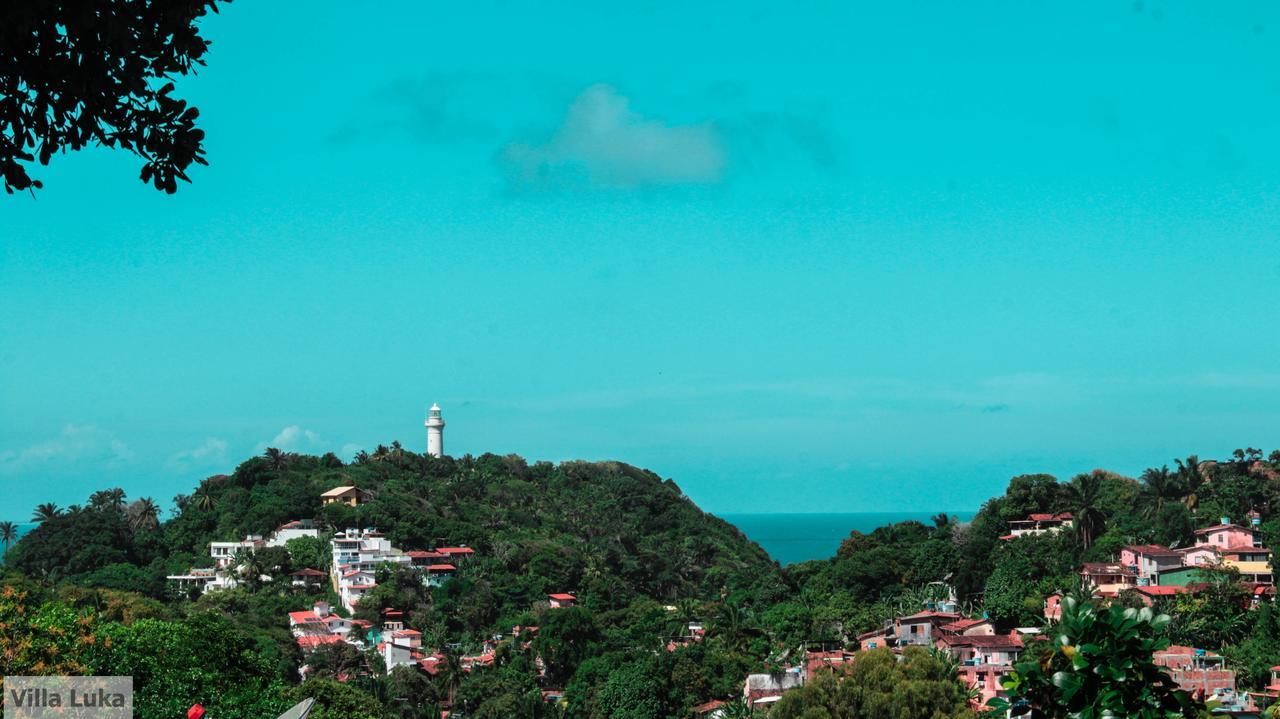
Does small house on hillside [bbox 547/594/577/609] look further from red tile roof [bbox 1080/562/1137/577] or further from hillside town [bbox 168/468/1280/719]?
red tile roof [bbox 1080/562/1137/577]

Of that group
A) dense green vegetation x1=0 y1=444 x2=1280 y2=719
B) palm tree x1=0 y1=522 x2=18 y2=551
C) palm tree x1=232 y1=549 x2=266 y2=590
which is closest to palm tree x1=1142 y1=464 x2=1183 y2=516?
dense green vegetation x1=0 y1=444 x2=1280 y2=719

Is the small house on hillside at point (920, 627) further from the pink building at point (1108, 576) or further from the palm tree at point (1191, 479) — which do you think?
the palm tree at point (1191, 479)

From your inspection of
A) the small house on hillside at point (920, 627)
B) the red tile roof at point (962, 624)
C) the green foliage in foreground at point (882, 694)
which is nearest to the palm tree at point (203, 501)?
the small house on hillside at point (920, 627)

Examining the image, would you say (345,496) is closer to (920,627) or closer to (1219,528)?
(920,627)

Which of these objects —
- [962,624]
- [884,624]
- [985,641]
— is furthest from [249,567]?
[985,641]

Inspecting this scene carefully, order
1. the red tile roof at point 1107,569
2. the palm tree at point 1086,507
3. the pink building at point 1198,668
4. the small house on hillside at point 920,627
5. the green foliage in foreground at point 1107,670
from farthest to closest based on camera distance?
the palm tree at point 1086,507, the red tile roof at point 1107,569, the small house on hillside at point 920,627, the pink building at point 1198,668, the green foliage in foreground at point 1107,670

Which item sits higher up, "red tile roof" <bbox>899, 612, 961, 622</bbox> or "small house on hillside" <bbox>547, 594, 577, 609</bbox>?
"small house on hillside" <bbox>547, 594, 577, 609</bbox>
